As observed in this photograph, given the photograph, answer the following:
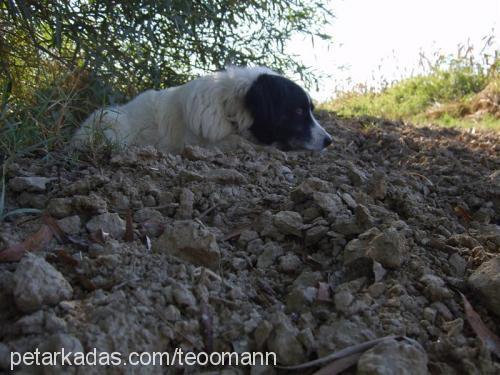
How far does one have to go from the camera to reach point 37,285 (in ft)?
4.32

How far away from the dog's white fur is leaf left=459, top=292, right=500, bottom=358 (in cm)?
261

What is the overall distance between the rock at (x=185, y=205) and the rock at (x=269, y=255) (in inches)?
14.9

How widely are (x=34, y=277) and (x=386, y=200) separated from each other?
1500mm

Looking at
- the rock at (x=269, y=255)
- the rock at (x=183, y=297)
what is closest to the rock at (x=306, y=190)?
the rock at (x=269, y=255)

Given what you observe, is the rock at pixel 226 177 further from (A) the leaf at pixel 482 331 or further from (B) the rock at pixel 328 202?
(A) the leaf at pixel 482 331

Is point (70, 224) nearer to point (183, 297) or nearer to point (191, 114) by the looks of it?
point (183, 297)

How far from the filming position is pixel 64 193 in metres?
2.03

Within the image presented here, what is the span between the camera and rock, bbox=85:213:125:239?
176 cm

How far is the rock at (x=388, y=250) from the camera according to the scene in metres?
1.60

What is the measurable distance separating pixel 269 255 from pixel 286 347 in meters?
0.49

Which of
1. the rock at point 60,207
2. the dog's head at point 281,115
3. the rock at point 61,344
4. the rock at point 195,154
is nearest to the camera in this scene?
the rock at point 61,344

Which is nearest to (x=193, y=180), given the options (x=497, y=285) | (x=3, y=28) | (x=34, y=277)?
(x=34, y=277)

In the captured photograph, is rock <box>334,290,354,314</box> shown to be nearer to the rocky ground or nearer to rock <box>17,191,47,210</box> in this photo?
the rocky ground

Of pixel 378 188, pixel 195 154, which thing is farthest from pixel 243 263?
pixel 195 154
